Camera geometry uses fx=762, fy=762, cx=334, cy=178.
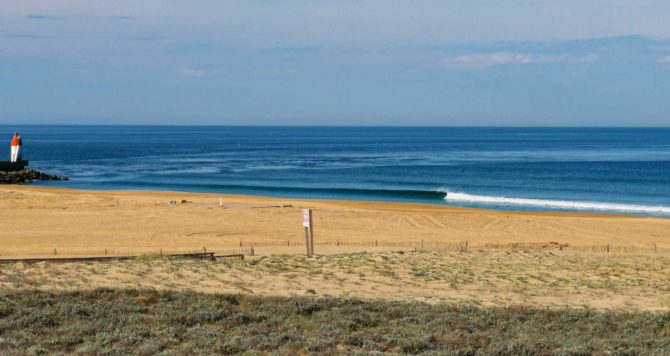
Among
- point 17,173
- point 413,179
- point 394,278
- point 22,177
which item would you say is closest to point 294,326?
point 394,278

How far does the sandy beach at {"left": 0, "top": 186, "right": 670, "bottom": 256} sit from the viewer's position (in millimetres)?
29688

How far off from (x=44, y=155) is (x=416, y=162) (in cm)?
5351

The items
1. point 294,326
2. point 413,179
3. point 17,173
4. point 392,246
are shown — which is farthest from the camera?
point 413,179

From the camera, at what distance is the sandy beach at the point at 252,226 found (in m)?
29.7

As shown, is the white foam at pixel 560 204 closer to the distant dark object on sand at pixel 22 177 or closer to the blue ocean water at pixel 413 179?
the blue ocean water at pixel 413 179

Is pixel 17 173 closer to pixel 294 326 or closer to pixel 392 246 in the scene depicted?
pixel 392 246

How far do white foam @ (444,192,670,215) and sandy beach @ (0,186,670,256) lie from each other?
4844 millimetres

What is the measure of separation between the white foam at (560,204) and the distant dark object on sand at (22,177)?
3636 cm

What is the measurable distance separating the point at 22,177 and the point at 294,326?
61.3m

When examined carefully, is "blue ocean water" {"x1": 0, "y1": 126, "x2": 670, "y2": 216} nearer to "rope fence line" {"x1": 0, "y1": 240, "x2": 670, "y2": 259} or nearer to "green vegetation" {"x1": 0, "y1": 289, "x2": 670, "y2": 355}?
"rope fence line" {"x1": 0, "y1": 240, "x2": 670, "y2": 259}

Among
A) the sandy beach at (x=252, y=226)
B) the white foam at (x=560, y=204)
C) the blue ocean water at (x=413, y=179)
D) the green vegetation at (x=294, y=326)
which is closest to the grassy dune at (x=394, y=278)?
the green vegetation at (x=294, y=326)

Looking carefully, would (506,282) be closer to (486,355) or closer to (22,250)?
(486,355)

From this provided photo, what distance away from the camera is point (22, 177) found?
66750 mm

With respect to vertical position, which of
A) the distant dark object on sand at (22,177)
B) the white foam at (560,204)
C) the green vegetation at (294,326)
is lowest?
the white foam at (560,204)
